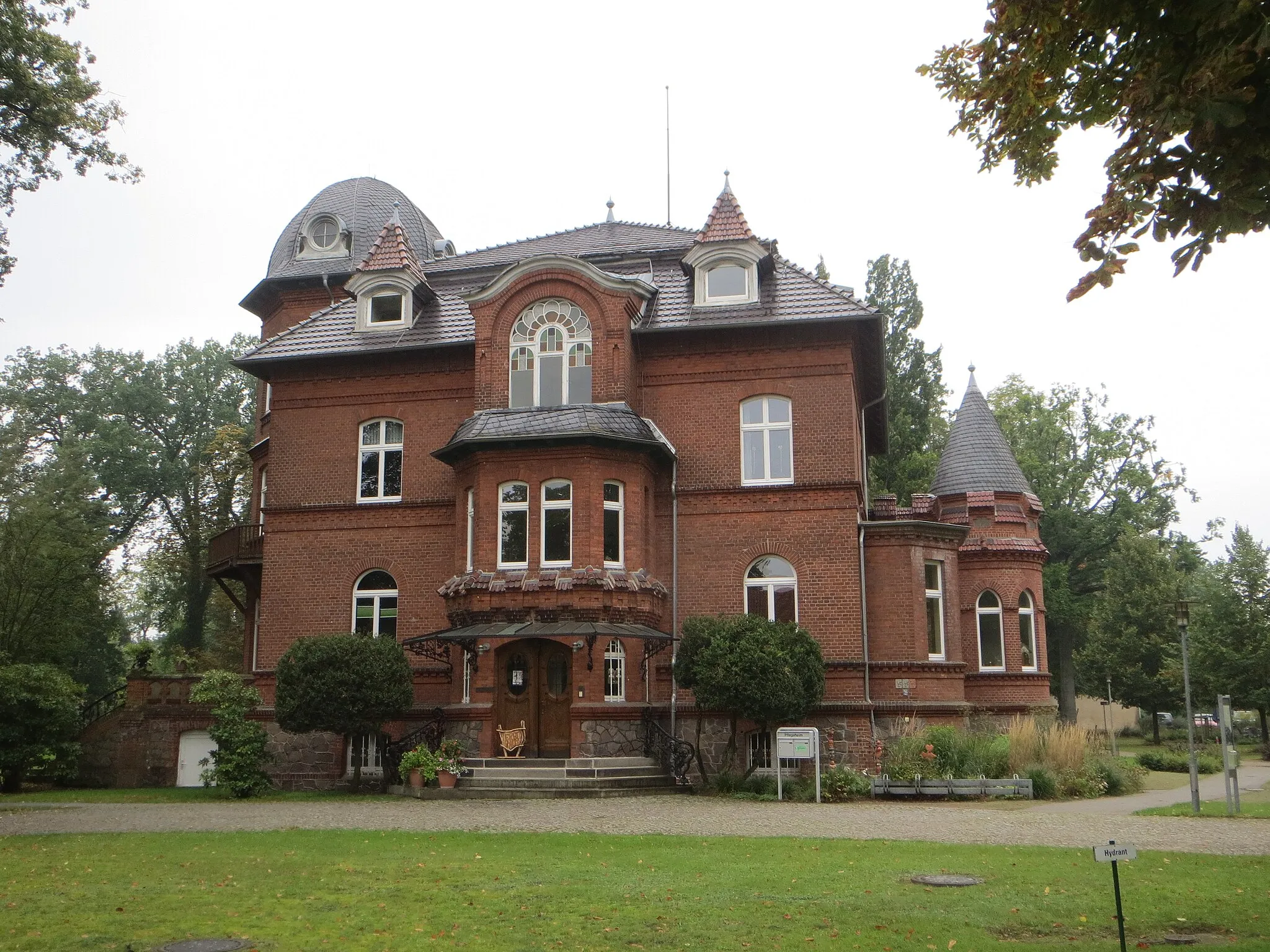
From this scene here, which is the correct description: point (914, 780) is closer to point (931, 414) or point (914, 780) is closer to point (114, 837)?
point (114, 837)

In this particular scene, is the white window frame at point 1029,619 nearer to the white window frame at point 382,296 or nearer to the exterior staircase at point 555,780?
the exterior staircase at point 555,780

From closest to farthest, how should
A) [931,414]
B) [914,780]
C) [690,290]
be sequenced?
[914,780] < [690,290] < [931,414]

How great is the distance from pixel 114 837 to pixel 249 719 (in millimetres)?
9118

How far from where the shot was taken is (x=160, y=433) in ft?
160

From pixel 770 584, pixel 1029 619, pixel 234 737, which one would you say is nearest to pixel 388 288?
pixel 234 737

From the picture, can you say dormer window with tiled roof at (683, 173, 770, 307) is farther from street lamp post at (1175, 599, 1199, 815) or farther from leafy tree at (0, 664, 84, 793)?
leafy tree at (0, 664, 84, 793)

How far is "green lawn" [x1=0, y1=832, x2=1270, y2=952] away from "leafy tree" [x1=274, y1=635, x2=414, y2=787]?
7.49 metres

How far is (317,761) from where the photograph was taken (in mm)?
24359

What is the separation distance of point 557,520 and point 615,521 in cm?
113

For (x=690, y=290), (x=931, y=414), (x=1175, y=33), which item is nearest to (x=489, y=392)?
(x=690, y=290)

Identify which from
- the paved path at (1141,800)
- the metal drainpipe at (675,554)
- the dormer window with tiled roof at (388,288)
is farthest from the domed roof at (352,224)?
the paved path at (1141,800)

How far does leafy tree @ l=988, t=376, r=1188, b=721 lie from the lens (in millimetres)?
49781

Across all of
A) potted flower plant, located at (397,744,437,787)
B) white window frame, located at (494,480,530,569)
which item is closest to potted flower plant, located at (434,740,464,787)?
potted flower plant, located at (397,744,437,787)

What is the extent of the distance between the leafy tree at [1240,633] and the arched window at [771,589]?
1798 cm
